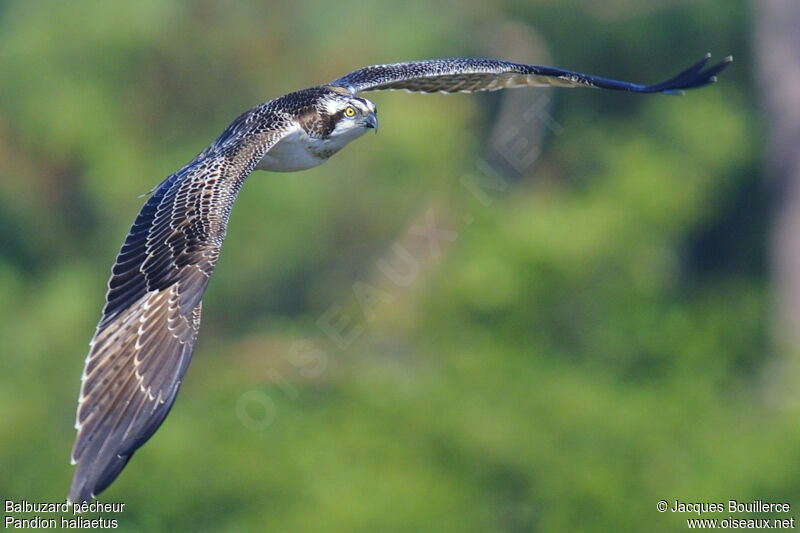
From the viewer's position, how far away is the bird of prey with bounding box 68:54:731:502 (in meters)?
10.7

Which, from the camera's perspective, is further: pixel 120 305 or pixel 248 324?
pixel 248 324

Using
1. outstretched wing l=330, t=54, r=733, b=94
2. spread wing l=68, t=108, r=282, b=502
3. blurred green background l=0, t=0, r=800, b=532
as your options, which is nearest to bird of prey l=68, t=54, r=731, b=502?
spread wing l=68, t=108, r=282, b=502

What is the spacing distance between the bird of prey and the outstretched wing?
26.2 inches

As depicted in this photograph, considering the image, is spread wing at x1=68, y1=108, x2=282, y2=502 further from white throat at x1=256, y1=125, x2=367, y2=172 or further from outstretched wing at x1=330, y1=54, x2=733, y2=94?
outstretched wing at x1=330, y1=54, x2=733, y2=94

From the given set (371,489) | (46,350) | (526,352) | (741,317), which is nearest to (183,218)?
(371,489)

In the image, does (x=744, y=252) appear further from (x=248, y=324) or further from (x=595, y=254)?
(x=248, y=324)

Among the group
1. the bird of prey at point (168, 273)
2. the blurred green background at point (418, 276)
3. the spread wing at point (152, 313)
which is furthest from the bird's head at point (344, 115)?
the blurred green background at point (418, 276)

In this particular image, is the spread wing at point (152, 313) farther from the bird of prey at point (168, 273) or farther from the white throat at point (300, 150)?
the white throat at point (300, 150)

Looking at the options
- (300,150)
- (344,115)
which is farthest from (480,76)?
(300,150)

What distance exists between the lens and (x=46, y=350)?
3953 centimetres

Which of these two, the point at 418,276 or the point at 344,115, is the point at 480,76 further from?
the point at 418,276

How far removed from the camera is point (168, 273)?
37.7 ft

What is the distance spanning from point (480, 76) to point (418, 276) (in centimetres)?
2729

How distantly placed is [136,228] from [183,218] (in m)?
0.48
